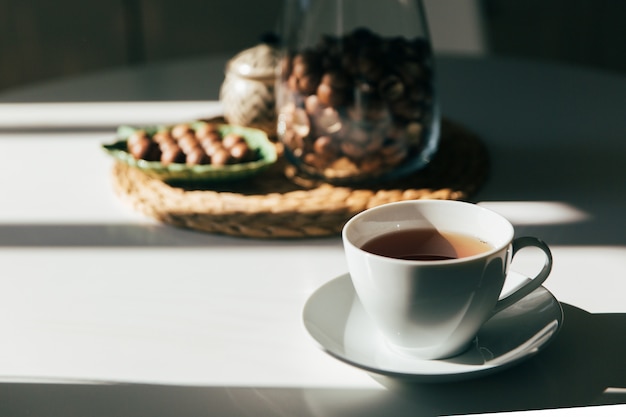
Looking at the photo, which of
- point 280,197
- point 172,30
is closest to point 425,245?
point 280,197

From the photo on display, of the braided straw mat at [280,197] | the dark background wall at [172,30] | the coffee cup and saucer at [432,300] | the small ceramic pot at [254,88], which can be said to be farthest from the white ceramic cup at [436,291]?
the dark background wall at [172,30]

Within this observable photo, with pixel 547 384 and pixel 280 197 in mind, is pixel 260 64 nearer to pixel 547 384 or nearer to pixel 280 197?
pixel 280 197

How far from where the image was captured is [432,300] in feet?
1.62

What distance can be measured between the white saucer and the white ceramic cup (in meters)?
0.01

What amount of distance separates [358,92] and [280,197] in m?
0.11

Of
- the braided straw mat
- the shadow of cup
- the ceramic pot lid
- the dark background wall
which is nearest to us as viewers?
the shadow of cup

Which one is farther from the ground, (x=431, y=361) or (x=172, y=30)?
(x=431, y=361)

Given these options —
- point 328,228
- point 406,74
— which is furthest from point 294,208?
point 406,74

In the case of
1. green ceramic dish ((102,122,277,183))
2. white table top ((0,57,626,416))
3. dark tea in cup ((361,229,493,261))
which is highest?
dark tea in cup ((361,229,493,261))

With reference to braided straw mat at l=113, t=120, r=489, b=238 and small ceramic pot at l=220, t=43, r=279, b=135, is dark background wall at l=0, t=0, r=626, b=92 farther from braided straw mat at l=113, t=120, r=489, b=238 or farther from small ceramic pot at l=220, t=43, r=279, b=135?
braided straw mat at l=113, t=120, r=489, b=238

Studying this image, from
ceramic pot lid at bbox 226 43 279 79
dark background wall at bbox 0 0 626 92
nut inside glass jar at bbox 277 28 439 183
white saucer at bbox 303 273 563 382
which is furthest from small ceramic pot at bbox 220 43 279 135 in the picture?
dark background wall at bbox 0 0 626 92

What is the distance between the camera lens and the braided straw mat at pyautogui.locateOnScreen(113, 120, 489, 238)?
730mm

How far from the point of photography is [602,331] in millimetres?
554

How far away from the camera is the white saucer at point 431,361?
0.49 m
